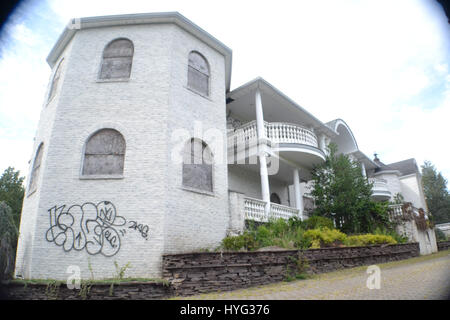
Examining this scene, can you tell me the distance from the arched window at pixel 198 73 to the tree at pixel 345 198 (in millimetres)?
7578

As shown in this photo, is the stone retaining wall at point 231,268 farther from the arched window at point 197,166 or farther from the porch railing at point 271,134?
the porch railing at point 271,134

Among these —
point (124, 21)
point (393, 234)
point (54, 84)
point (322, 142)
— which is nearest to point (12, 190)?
point (54, 84)

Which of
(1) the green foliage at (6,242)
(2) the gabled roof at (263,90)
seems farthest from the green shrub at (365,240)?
(1) the green foliage at (6,242)

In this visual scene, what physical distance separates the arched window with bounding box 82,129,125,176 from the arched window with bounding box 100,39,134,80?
2.43m

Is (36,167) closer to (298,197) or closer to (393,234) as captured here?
(298,197)

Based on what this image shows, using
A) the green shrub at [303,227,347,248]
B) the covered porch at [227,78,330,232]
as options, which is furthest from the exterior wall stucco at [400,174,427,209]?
the green shrub at [303,227,347,248]

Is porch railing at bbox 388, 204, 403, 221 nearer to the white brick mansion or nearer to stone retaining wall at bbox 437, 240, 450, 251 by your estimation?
the white brick mansion

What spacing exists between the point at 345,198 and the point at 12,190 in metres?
26.0

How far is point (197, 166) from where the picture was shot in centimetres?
1075

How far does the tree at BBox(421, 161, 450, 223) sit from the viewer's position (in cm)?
3659

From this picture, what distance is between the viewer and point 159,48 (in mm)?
11109

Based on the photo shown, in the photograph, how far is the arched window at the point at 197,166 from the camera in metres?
10.3
